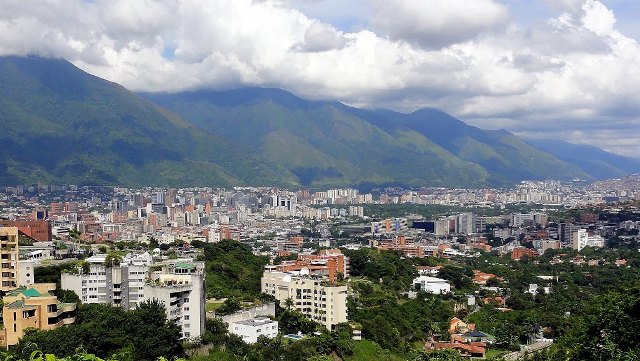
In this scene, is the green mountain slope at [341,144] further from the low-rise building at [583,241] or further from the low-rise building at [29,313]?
the low-rise building at [29,313]

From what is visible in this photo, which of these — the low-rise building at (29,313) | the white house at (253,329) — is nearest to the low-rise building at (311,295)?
the white house at (253,329)

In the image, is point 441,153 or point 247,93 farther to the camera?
point 247,93

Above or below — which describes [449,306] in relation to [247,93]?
below

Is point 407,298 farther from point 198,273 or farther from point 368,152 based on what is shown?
point 368,152

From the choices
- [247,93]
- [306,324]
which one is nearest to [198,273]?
[306,324]

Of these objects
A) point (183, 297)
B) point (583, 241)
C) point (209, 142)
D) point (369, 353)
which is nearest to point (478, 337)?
point (369, 353)

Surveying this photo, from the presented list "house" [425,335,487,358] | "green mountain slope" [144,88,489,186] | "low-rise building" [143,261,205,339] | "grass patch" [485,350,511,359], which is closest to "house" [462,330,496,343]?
"house" [425,335,487,358]

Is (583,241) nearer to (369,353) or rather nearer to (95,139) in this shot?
(369,353)

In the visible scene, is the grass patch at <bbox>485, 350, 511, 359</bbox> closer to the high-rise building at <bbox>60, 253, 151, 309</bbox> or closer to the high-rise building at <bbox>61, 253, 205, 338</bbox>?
the high-rise building at <bbox>61, 253, 205, 338</bbox>
